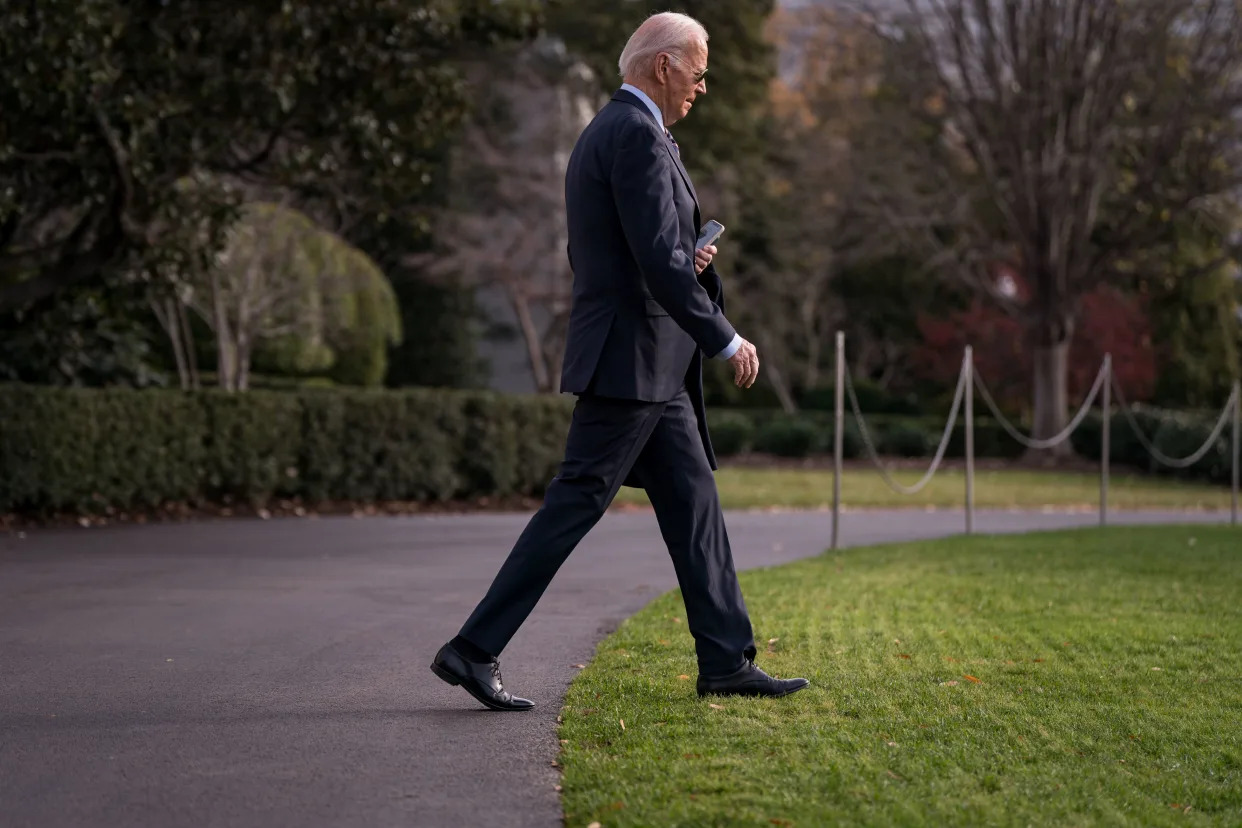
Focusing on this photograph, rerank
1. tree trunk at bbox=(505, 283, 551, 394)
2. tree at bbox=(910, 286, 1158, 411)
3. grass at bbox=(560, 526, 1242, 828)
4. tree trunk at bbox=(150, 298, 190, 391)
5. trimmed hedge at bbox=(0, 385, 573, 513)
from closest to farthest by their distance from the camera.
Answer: grass at bbox=(560, 526, 1242, 828), trimmed hedge at bbox=(0, 385, 573, 513), tree trunk at bbox=(150, 298, 190, 391), tree trunk at bbox=(505, 283, 551, 394), tree at bbox=(910, 286, 1158, 411)

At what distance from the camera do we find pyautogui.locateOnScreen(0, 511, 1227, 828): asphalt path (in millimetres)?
3977

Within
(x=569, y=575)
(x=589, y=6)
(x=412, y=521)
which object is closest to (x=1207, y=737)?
(x=569, y=575)

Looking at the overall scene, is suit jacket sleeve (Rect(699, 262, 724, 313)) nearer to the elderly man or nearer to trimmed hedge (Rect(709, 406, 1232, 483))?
the elderly man

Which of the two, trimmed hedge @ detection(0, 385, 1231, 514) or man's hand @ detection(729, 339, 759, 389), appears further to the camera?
trimmed hedge @ detection(0, 385, 1231, 514)

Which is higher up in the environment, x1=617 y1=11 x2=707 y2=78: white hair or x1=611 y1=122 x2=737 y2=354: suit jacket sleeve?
x1=617 y1=11 x2=707 y2=78: white hair

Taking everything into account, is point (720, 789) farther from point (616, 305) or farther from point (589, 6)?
point (589, 6)

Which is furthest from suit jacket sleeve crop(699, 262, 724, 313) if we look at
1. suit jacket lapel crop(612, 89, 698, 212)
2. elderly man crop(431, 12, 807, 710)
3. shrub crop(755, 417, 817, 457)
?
shrub crop(755, 417, 817, 457)

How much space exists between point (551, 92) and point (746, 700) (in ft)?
90.4

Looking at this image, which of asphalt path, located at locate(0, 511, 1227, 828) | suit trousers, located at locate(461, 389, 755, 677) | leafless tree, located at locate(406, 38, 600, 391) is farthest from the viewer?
leafless tree, located at locate(406, 38, 600, 391)

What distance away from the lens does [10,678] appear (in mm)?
5707

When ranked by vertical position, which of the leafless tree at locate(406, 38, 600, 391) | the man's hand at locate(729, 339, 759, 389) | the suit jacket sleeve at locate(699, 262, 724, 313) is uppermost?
the leafless tree at locate(406, 38, 600, 391)

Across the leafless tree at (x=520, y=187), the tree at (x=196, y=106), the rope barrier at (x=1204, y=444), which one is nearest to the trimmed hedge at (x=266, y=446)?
the tree at (x=196, y=106)

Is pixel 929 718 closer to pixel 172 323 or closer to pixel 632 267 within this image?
pixel 632 267

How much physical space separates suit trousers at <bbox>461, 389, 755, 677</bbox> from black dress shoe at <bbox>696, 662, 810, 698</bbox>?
0.10 feet
